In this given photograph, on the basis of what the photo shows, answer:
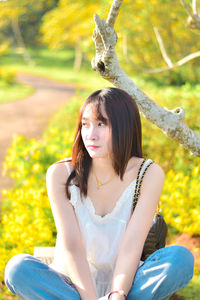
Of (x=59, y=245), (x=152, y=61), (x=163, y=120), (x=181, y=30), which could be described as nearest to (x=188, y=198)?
(x=163, y=120)

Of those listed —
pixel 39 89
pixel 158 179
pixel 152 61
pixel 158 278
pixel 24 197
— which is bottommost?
pixel 39 89

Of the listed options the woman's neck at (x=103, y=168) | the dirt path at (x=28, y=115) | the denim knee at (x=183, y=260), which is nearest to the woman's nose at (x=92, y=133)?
the woman's neck at (x=103, y=168)

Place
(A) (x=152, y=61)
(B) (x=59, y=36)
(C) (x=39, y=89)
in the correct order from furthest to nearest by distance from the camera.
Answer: (B) (x=59, y=36) → (C) (x=39, y=89) → (A) (x=152, y=61)

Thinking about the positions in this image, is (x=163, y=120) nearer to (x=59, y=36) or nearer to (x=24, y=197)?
(x=24, y=197)

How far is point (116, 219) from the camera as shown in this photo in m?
1.98

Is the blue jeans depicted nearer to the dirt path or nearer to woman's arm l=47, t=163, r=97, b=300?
woman's arm l=47, t=163, r=97, b=300

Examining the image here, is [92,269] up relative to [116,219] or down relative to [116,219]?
down

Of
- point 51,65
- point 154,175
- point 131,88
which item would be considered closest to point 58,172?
point 154,175

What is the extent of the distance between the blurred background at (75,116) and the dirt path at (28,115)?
16mm

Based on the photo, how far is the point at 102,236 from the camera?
1.96 meters

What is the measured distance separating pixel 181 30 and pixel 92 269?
Answer: 27.8ft

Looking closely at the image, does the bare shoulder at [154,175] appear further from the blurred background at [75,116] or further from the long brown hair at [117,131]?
the blurred background at [75,116]

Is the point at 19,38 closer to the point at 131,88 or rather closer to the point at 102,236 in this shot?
the point at 131,88

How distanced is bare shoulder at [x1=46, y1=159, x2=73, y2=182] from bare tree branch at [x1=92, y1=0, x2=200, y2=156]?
23.7 inches
